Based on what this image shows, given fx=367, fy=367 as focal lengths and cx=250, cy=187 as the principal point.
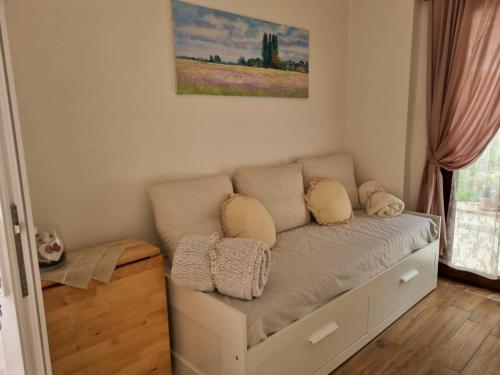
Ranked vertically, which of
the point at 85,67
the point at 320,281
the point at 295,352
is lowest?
the point at 295,352

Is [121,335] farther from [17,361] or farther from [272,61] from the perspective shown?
[272,61]

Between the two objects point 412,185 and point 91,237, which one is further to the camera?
point 412,185

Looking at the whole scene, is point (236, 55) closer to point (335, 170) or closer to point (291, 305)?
point (335, 170)

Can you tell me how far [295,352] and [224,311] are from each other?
0.44 metres

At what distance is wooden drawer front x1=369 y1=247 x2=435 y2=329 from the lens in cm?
225

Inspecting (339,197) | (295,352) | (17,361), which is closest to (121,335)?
(17,361)

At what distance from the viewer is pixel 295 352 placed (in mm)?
1726

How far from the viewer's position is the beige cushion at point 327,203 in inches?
107

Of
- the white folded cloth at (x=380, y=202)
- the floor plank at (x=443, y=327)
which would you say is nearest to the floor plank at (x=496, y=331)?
the floor plank at (x=443, y=327)

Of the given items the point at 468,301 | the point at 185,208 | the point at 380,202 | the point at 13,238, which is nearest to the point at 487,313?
the point at 468,301

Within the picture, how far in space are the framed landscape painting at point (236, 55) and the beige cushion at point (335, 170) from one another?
0.57m

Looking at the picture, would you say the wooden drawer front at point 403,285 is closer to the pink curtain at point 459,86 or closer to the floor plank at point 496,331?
the pink curtain at point 459,86

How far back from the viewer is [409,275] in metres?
2.50

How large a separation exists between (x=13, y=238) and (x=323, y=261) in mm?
1538
